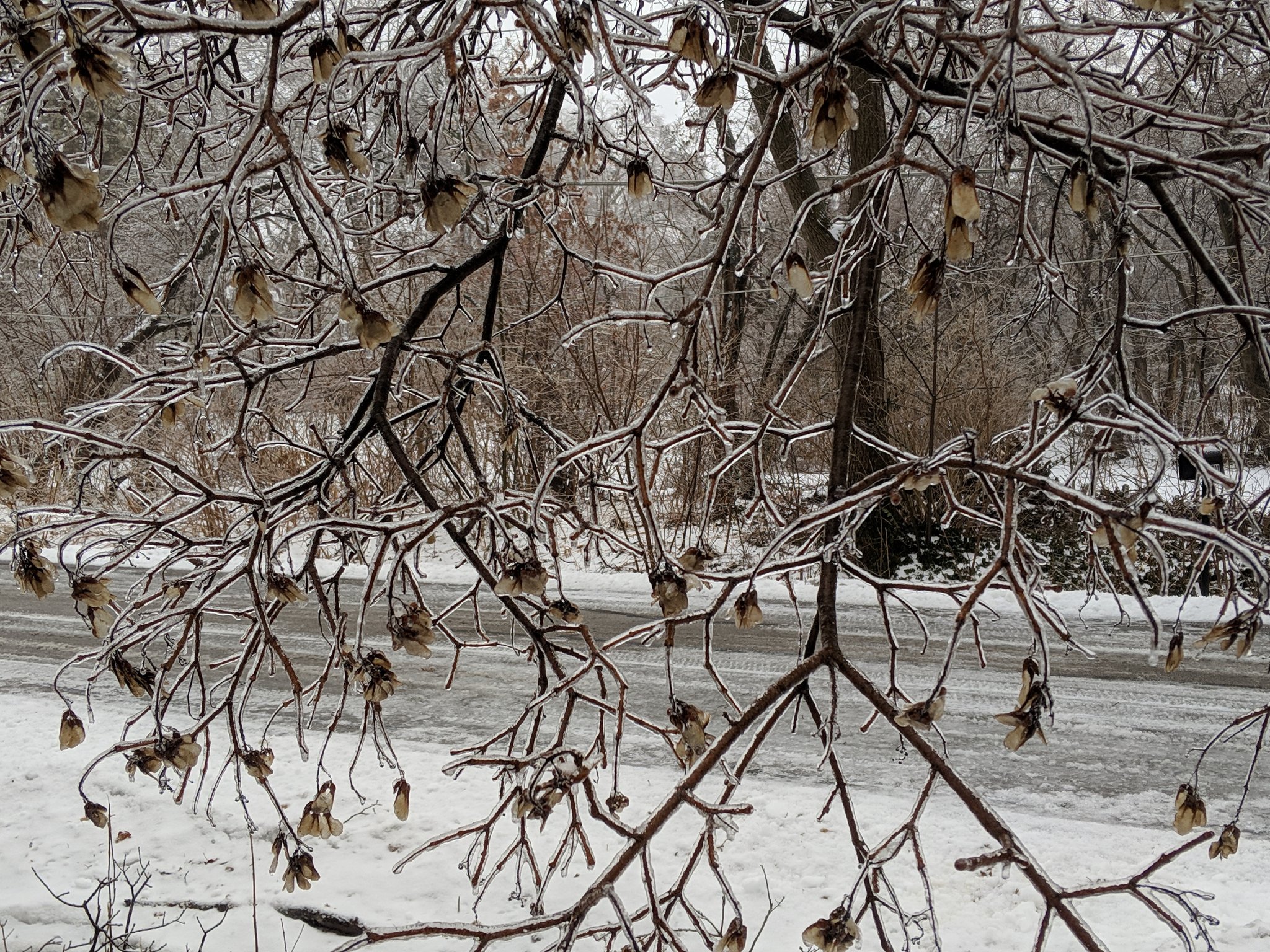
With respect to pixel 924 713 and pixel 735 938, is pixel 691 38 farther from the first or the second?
pixel 735 938

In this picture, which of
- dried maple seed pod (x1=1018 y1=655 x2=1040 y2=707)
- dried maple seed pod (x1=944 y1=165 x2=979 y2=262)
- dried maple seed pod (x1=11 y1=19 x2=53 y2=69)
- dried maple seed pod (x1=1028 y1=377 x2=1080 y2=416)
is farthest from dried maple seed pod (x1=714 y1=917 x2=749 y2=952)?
dried maple seed pod (x1=11 y1=19 x2=53 y2=69)

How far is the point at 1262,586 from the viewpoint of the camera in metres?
1.28

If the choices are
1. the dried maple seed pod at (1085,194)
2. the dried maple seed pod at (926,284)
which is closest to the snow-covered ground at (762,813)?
the dried maple seed pod at (926,284)

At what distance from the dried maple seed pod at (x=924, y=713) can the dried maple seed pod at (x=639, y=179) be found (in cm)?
104

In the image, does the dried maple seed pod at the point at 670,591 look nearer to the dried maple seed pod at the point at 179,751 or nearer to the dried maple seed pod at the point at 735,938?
the dried maple seed pod at the point at 735,938

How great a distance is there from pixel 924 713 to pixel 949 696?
14.0ft

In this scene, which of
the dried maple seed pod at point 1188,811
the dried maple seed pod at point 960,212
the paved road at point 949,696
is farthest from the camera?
the paved road at point 949,696

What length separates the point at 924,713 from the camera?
1.28m

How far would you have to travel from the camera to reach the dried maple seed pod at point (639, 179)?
69.5 inches

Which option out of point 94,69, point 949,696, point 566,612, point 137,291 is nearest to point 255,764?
point 566,612

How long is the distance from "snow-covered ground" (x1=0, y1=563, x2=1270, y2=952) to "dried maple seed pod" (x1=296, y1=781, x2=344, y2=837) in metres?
1.37

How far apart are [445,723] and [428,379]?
185 inches

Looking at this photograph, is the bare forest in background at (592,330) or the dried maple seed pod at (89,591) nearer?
the bare forest in background at (592,330)

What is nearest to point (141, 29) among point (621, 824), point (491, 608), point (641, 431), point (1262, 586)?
point (641, 431)
